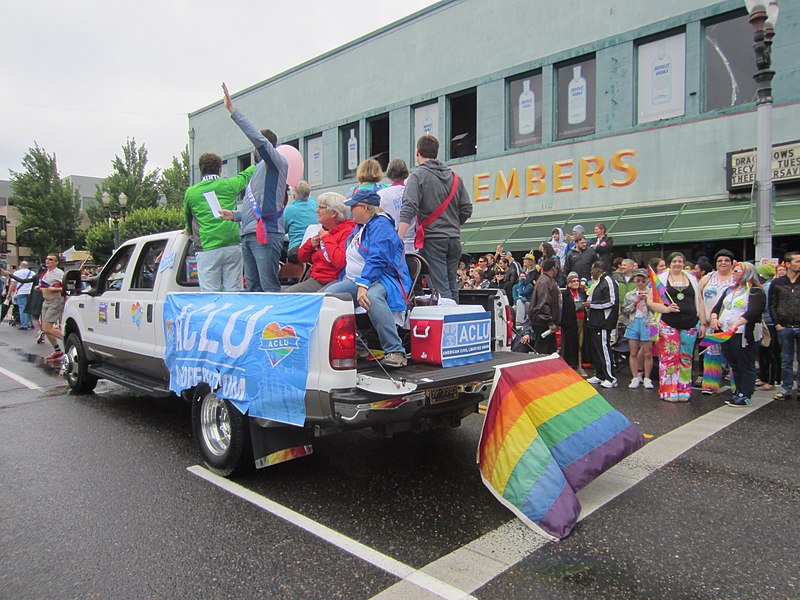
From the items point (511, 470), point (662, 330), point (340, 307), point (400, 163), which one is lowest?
point (511, 470)

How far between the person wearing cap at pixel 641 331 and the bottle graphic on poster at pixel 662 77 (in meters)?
7.75

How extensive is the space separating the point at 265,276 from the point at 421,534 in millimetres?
2815

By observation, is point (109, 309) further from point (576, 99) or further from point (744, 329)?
point (576, 99)

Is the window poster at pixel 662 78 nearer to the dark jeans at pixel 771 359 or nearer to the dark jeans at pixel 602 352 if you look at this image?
the dark jeans at pixel 771 359

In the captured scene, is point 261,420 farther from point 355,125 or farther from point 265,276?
point 355,125

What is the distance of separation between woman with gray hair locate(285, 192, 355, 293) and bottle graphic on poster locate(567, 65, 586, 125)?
12555mm

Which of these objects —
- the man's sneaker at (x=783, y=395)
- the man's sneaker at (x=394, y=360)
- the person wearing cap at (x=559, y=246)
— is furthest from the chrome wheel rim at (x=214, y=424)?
the person wearing cap at (x=559, y=246)

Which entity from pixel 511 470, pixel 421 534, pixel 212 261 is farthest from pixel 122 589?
pixel 212 261

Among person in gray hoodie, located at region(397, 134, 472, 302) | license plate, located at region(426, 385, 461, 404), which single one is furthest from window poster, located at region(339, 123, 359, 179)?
license plate, located at region(426, 385, 461, 404)

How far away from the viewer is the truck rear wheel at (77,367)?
23.9 feet

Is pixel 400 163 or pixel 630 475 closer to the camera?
pixel 630 475

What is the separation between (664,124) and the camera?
13797mm

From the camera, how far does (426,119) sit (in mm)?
19031

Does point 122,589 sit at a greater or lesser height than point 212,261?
lesser
